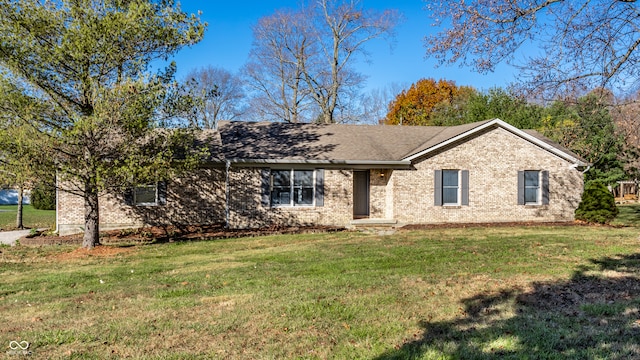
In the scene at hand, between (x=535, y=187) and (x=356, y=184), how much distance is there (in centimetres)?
712

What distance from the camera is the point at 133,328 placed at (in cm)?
515

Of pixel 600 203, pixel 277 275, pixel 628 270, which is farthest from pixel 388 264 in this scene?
pixel 600 203

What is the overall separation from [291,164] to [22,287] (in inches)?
385

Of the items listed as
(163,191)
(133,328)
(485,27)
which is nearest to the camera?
(133,328)

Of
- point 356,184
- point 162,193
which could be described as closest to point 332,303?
point 162,193

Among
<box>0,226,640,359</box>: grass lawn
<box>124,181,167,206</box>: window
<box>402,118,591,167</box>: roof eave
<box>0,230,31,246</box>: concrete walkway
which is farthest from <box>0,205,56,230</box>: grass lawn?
<box>402,118,591,167</box>: roof eave

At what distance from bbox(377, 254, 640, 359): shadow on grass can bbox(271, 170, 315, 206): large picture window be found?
10286 mm

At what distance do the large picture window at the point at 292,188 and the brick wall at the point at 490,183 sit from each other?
324cm

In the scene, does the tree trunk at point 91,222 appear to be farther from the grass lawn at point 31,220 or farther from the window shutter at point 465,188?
the window shutter at point 465,188

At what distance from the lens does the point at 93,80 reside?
36.0 ft

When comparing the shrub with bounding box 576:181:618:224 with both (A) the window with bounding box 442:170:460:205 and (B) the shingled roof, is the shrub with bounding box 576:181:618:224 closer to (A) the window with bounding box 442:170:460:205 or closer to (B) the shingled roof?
(B) the shingled roof

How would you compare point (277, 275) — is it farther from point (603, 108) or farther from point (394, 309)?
point (603, 108)

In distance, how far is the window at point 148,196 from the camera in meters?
15.8

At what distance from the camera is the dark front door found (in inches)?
711
